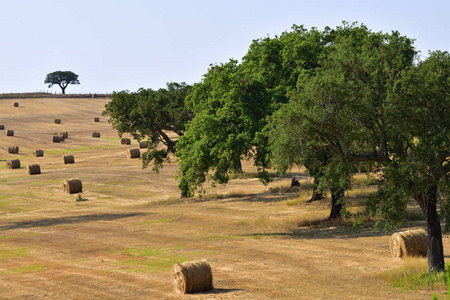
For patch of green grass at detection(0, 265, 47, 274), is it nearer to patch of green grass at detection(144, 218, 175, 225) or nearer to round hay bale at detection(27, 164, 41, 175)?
patch of green grass at detection(144, 218, 175, 225)

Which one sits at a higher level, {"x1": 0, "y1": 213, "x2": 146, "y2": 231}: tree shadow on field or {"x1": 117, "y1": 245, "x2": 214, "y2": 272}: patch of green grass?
{"x1": 0, "y1": 213, "x2": 146, "y2": 231}: tree shadow on field

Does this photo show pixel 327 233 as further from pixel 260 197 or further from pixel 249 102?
pixel 260 197

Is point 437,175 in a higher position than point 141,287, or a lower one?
higher

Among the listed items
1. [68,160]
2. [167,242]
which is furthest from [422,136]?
[68,160]

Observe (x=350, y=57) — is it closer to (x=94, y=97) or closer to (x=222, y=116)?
(x=222, y=116)

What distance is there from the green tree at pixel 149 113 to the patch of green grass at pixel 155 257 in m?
21.7

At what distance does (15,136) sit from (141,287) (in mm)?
86821

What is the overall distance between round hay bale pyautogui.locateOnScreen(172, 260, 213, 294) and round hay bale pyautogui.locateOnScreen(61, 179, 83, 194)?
38.3 metres

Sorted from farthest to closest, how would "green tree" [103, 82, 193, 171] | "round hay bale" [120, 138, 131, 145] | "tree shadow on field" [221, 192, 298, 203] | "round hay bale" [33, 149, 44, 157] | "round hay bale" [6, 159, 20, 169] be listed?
"round hay bale" [120, 138, 131, 145]
"round hay bale" [33, 149, 44, 157]
"round hay bale" [6, 159, 20, 169]
"green tree" [103, 82, 193, 171]
"tree shadow on field" [221, 192, 298, 203]

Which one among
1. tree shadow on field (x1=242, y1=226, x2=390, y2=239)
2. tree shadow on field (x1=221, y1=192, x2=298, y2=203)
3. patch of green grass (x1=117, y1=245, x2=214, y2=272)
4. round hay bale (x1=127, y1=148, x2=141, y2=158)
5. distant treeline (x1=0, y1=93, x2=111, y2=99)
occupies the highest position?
distant treeline (x1=0, y1=93, x2=111, y2=99)

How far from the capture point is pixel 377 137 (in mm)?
22750

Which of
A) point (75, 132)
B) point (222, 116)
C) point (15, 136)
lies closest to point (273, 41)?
point (222, 116)

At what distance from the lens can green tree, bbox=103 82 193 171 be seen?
51312 mm

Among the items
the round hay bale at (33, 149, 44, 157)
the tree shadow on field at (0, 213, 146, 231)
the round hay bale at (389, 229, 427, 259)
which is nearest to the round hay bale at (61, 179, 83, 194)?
the tree shadow on field at (0, 213, 146, 231)
